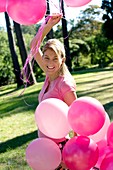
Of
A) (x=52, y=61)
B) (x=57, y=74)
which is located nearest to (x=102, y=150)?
(x=57, y=74)

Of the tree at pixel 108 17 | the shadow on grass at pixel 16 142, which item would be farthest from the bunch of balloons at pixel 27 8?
the tree at pixel 108 17

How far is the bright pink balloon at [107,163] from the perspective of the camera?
2447 mm

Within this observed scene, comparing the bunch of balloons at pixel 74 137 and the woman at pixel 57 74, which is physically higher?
the woman at pixel 57 74

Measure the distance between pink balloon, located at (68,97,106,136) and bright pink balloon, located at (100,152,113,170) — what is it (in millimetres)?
213

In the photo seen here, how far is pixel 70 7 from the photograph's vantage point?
2742 millimetres

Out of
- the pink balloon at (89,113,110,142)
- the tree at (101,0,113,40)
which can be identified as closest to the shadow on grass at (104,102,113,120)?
the pink balloon at (89,113,110,142)

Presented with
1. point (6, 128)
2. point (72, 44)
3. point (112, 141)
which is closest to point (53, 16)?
point (112, 141)

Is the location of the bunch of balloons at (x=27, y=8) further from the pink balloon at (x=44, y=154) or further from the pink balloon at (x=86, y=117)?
the pink balloon at (x=44, y=154)

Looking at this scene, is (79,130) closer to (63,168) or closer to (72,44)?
(63,168)

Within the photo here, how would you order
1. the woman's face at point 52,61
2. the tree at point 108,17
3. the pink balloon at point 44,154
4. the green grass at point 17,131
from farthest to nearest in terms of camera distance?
the tree at point 108,17
the green grass at point 17,131
the woman's face at point 52,61
the pink balloon at point 44,154

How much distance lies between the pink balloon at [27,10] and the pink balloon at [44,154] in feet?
3.17

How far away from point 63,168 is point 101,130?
452 mm

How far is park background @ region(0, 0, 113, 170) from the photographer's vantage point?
5188 mm

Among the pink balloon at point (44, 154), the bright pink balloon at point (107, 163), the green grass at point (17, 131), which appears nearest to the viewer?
the bright pink balloon at point (107, 163)
